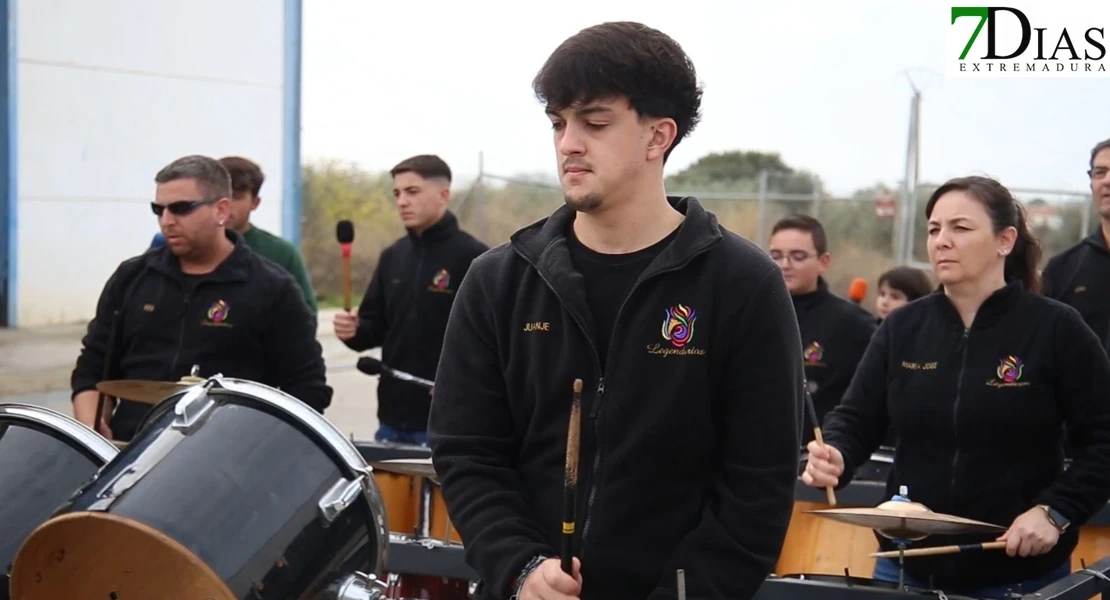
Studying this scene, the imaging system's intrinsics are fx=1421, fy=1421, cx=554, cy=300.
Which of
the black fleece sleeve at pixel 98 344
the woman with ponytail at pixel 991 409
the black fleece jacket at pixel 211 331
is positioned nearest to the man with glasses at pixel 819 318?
the woman with ponytail at pixel 991 409

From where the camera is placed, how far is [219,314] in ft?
18.4

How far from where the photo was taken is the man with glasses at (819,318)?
6.62 meters

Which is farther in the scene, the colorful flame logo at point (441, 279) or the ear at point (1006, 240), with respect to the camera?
the colorful flame logo at point (441, 279)

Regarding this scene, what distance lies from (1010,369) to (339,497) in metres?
2.02

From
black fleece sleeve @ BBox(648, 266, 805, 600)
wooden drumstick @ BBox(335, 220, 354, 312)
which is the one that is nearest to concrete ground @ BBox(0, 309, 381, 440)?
wooden drumstick @ BBox(335, 220, 354, 312)

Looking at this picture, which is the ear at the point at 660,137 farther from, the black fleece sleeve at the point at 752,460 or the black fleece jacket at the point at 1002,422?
the black fleece jacket at the point at 1002,422

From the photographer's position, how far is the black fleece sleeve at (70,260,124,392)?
579 cm

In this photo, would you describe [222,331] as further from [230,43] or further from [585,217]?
[230,43]

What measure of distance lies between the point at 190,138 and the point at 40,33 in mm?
1975

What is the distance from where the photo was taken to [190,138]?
15641 mm

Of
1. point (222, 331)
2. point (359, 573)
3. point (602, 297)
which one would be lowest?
point (359, 573)

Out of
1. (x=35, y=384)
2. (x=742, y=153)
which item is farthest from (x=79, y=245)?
(x=742, y=153)

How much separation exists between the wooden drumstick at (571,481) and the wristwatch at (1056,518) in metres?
1.94

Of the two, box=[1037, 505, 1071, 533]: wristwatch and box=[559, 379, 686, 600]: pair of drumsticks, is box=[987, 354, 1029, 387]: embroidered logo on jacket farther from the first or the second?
box=[559, 379, 686, 600]: pair of drumsticks
